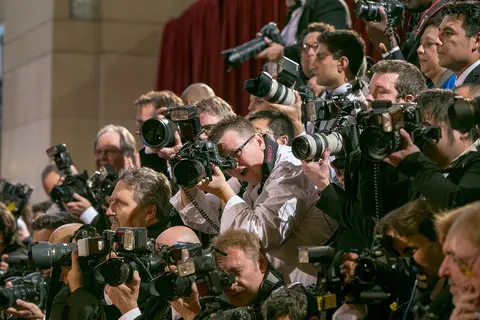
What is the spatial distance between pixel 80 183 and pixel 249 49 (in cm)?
107

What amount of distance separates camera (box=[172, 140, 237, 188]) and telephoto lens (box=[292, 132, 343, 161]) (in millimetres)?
444

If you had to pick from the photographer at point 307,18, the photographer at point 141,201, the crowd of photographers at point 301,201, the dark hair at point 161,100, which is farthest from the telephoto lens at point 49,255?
the photographer at point 307,18

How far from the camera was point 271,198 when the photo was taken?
13.5 feet

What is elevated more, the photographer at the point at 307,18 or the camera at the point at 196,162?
the photographer at the point at 307,18

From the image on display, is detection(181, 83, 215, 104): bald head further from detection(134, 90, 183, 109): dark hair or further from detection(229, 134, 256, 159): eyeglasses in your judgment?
detection(229, 134, 256, 159): eyeglasses

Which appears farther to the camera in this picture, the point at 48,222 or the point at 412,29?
the point at 48,222

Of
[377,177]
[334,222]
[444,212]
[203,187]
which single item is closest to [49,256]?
[203,187]

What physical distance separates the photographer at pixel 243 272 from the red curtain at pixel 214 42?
3731mm

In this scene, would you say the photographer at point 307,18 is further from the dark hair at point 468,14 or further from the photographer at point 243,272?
the photographer at point 243,272

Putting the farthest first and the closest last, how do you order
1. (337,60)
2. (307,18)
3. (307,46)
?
1. (307,18)
2. (307,46)
3. (337,60)

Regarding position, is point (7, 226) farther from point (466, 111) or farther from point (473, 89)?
point (466, 111)

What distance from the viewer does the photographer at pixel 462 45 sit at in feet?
13.5

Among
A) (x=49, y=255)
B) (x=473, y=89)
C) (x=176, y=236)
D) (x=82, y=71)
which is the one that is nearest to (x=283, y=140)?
(x=176, y=236)

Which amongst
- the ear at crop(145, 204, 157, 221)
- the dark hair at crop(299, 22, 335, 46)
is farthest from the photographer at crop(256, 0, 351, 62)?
the ear at crop(145, 204, 157, 221)
